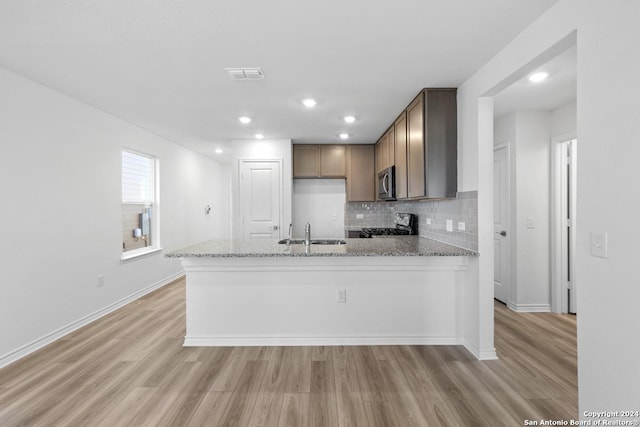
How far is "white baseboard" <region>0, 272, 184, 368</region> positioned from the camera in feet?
8.25

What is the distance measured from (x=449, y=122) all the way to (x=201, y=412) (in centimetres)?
300

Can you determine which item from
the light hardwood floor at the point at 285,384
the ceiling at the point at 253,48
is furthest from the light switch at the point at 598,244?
the ceiling at the point at 253,48

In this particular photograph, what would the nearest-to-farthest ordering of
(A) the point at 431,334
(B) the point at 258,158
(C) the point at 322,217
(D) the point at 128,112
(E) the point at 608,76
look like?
(E) the point at 608,76 < (A) the point at 431,334 < (D) the point at 128,112 < (B) the point at 258,158 < (C) the point at 322,217

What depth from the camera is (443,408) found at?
75.1 inches

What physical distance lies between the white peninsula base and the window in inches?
79.4

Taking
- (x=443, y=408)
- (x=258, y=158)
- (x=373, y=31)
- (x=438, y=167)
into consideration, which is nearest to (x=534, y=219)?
(x=438, y=167)

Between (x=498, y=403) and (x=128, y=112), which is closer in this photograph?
(x=498, y=403)

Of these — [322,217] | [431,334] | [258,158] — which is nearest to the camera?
[431,334]

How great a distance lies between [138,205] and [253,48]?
10.7 ft

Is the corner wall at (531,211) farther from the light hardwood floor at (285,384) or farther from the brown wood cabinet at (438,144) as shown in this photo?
the brown wood cabinet at (438,144)

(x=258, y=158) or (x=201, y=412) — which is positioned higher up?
(x=258, y=158)

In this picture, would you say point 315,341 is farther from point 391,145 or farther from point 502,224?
point 502,224

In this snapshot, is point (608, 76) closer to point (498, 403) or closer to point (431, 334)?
point (498, 403)

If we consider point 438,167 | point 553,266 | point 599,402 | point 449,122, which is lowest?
point 599,402
